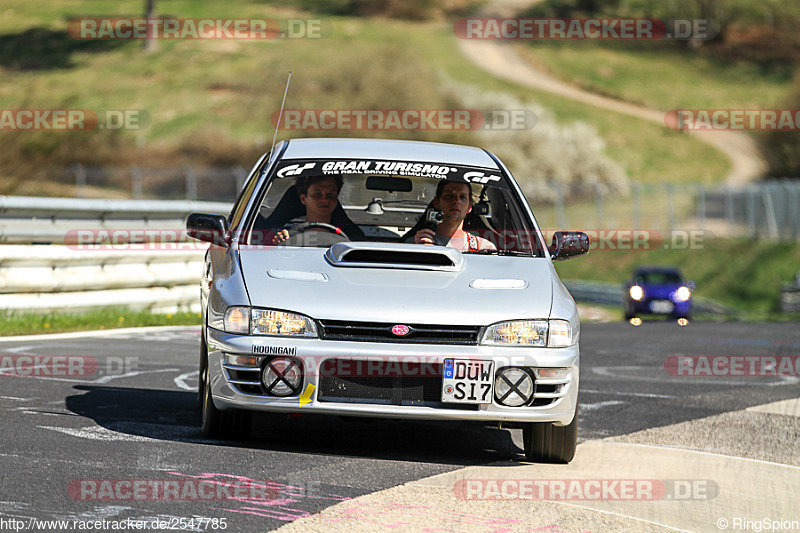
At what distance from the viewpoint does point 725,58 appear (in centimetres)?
8619

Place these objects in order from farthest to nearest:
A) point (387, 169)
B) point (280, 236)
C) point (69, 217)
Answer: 1. point (69, 217)
2. point (387, 169)
3. point (280, 236)

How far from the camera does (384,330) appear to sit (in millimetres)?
6688

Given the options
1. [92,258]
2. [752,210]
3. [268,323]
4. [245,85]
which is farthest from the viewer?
[245,85]

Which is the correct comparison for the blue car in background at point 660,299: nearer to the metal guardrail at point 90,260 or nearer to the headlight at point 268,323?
the metal guardrail at point 90,260

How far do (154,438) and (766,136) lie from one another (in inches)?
2050

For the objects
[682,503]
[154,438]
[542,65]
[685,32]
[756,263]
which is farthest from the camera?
[685,32]

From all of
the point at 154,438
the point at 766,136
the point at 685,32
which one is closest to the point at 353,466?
the point at 154,438

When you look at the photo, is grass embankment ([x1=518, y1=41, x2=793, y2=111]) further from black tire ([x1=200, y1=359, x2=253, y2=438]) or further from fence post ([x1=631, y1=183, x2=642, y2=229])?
black tire ([x1=200, y1=359, x2=253, y2=438])

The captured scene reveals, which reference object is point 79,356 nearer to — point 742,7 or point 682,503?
point 682,503

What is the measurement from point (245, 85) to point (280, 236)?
66.3m

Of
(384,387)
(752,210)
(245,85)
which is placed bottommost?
(384,387)

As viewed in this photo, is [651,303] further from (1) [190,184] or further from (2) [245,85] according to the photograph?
(2) [245,85]

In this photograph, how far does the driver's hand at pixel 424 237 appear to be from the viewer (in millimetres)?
7945

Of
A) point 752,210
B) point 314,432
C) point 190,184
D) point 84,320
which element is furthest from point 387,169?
point 752,210
